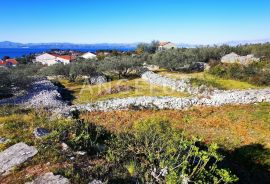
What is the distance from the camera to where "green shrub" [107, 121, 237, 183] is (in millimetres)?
8133

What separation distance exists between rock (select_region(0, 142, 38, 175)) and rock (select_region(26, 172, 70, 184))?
1.59m

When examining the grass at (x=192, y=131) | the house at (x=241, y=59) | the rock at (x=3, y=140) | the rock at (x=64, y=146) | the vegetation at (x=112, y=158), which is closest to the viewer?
the vegetation at (x=112, y=158)

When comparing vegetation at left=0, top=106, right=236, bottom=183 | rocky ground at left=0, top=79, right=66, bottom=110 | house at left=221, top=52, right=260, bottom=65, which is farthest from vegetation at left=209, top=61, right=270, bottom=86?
vegetation at left=0, top=106, right=236, bottom=183

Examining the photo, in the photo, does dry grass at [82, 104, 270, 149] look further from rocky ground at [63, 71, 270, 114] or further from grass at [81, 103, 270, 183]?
rocky ground at [63, 71, 270, 114]

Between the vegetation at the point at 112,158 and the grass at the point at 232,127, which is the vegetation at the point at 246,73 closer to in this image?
the grass at the point at 232,127

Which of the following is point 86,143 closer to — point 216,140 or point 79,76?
point 216,140

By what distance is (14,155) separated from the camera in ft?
32.2

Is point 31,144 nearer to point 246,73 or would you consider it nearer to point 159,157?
point 159,157

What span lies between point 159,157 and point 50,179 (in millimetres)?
3292

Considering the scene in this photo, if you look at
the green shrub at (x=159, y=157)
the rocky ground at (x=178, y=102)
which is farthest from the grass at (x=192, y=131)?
the rocky ground at (x=178, y=102)

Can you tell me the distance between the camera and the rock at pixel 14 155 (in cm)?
921

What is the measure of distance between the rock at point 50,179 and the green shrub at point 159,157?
1.83 meters

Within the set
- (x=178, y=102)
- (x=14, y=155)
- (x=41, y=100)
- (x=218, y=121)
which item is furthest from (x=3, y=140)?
(x=41, y=100)

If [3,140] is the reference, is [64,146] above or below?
above
